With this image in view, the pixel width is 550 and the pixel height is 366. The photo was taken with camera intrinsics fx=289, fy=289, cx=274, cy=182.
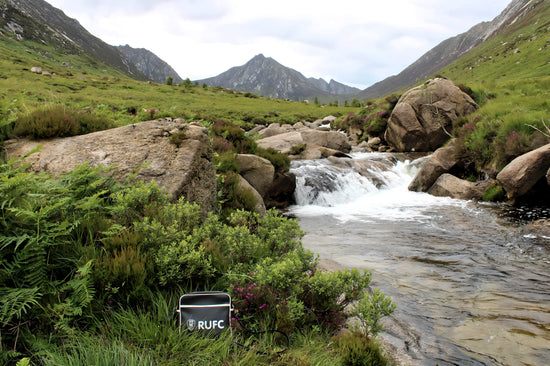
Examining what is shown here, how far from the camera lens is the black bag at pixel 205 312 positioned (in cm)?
294

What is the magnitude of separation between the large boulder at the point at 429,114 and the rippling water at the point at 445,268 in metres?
10.1

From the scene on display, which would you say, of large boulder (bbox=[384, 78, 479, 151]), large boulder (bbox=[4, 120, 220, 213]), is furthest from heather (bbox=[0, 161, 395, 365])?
large boulder (bbox=[384, 78, 479, 151])

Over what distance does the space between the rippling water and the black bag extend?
2294 mm

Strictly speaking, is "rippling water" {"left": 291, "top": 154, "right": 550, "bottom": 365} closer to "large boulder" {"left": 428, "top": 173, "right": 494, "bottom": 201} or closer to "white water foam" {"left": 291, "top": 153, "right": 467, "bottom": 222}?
"white water foam" {"left": 291, "top": 153, "right": 467, "bottom": 222}

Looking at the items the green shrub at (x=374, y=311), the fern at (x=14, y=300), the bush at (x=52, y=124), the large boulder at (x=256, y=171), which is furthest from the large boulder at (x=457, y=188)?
the fern at (x=14, y=300)

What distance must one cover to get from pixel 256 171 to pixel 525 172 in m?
10.0

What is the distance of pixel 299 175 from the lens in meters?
16.3

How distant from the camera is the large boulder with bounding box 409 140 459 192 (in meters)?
15.5

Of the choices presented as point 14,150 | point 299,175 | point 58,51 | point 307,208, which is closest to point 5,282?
point 14,150

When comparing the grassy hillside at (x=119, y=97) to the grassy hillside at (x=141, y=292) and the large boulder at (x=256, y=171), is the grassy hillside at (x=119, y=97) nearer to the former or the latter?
the large boulder at (x=256, y=171)

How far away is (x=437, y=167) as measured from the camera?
51.3ft

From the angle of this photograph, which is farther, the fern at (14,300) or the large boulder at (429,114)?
the large boulder at (429,114)

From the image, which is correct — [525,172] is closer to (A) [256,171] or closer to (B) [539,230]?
(B) [539,230]

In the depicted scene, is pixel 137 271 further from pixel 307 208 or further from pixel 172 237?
pixel 307 208
